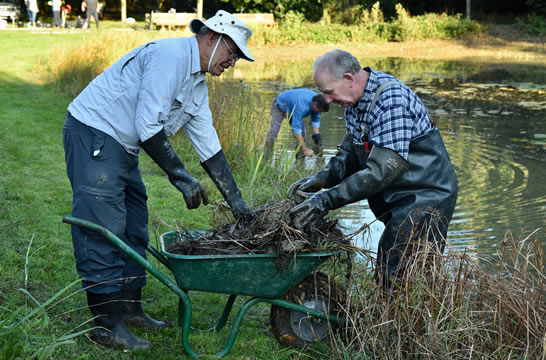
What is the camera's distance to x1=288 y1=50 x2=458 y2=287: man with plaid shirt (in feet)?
10.9

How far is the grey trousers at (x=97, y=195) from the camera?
332 cm

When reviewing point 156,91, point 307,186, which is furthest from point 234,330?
point 156,91

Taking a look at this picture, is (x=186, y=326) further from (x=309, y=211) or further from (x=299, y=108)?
(x=299, y=108)

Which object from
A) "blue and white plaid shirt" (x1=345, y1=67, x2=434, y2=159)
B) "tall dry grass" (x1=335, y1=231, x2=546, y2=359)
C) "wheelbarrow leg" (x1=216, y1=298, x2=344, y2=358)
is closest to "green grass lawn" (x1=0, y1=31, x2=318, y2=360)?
"wheelbarrow leg" (x1=216, y1=298, x2=344, y2=358)

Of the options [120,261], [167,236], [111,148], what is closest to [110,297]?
[120,261]

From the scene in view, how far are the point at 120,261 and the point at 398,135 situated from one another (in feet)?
5.43

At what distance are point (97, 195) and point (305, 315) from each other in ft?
4.50

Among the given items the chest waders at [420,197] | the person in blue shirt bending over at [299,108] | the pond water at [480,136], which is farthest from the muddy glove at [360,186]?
the person in blue shirt bending over at [299,108]

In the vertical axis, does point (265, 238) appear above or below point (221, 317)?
above

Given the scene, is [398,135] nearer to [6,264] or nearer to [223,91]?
[6,264]

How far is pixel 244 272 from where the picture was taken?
328 cm

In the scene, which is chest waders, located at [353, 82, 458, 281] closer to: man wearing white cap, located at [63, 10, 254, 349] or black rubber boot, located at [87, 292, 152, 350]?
man wearing white cap, located at [63, 10, 254, 349]

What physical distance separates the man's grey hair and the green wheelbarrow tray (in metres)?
0.96

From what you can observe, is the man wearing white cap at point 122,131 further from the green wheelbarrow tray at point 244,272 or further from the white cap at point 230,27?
the green wheelbarrow tray at point 244,272
